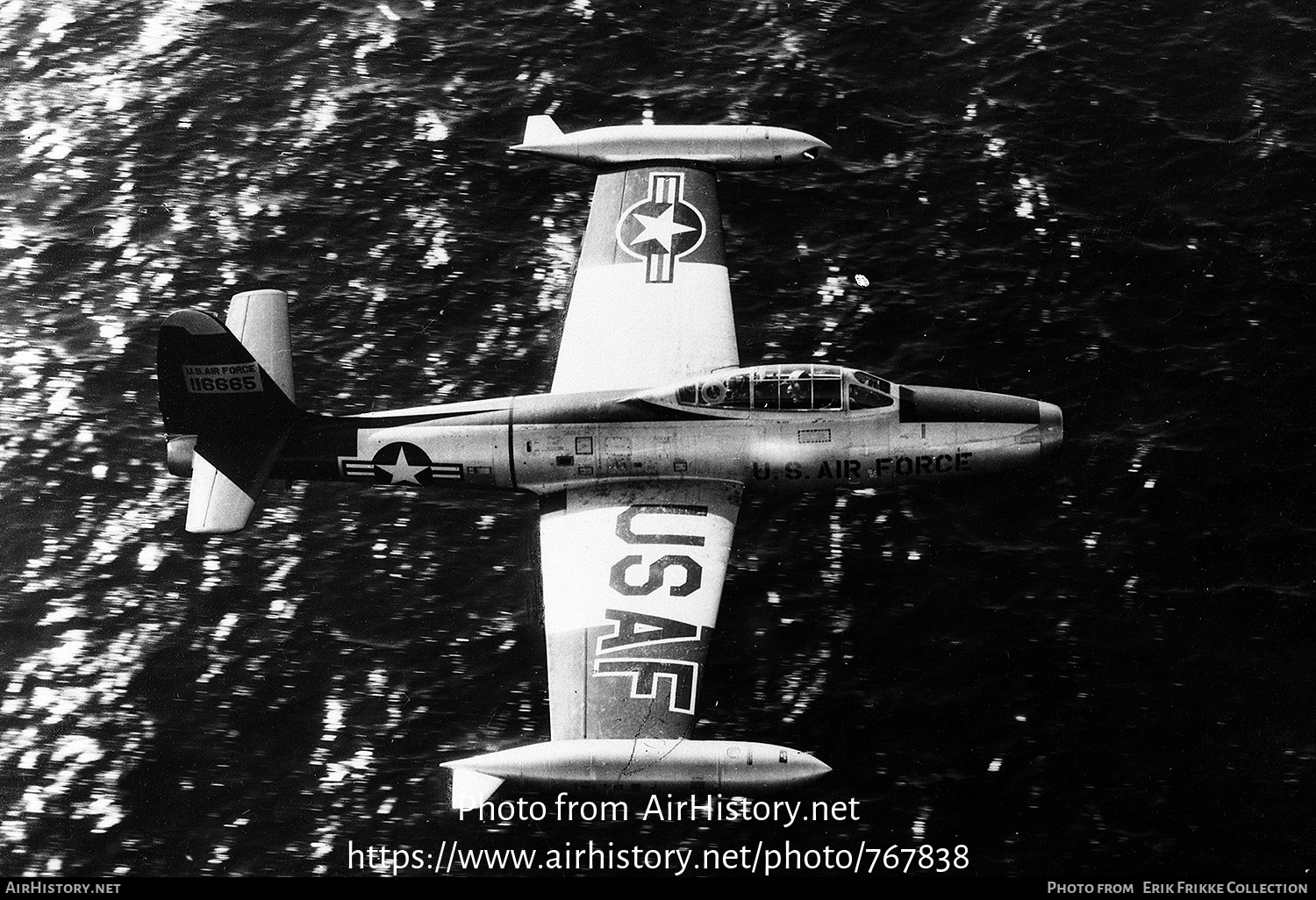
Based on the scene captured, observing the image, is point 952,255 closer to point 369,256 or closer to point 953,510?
point 953,510

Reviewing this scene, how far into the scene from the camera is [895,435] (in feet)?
81.6

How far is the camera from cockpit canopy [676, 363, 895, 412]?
81.0 feet

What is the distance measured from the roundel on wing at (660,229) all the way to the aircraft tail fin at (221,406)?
7906 mm

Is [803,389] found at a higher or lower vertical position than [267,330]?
lower

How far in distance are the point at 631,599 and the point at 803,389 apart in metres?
5.42

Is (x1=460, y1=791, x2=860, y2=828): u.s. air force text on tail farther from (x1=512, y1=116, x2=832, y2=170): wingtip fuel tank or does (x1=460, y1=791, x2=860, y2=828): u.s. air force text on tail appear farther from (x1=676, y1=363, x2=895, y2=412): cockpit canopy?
(x1=512, y1=116, x2=832, y2=170): wingtip fuel tank

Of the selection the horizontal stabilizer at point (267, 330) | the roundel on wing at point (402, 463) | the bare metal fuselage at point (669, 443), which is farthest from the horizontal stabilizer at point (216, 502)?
the roundel on wing at point (402, 463)

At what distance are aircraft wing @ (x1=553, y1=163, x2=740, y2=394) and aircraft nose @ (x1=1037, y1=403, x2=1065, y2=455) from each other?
6.27 metres

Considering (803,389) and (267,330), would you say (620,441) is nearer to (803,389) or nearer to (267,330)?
(803,389)

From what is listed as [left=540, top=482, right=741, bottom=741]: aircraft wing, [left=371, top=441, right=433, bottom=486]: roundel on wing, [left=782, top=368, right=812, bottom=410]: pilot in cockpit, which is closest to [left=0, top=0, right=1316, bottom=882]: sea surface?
[left=371, top=441, right=433, bottom=486]: roundel on wing

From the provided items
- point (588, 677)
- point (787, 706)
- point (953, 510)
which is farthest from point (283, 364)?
point (953, 510)

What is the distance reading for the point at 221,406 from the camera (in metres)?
25.1

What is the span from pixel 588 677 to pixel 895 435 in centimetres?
779

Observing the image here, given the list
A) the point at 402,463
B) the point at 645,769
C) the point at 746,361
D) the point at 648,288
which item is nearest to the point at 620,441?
the point at 648,288
